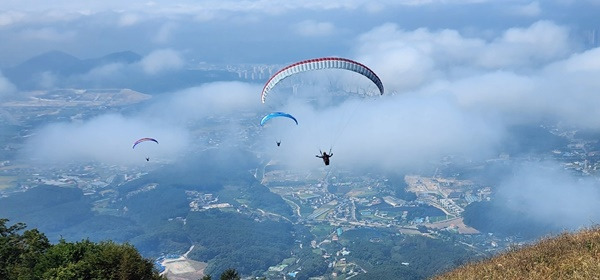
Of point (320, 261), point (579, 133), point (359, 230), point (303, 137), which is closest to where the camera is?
point (320, 261)

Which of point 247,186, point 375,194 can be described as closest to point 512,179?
point 375,194

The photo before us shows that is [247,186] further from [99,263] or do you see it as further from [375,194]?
[99,263]

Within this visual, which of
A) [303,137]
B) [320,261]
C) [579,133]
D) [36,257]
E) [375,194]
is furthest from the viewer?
[303,137]

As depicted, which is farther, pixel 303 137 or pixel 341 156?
pixel 303 137

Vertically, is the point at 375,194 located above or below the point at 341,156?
below

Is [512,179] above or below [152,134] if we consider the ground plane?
below

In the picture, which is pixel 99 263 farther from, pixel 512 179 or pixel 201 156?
pixel 201 156

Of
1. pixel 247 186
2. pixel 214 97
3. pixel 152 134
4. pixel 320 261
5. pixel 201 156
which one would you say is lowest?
pixel 320 261

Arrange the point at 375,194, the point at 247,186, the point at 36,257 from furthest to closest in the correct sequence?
the point at 247,186
the point at 375,194
the point at 36,257

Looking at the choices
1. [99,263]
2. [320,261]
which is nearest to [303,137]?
[320,261]
